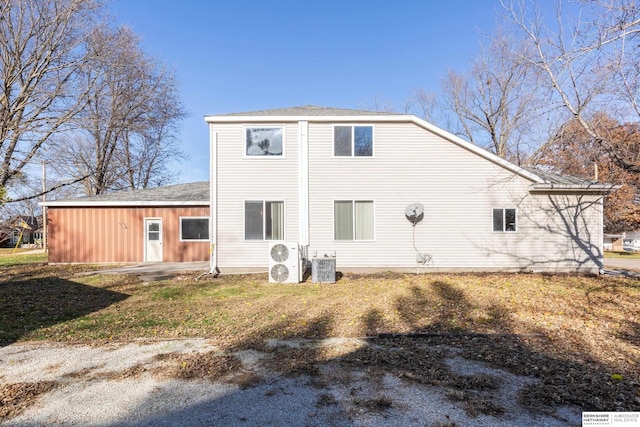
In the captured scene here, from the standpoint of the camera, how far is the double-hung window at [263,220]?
11.0 metres

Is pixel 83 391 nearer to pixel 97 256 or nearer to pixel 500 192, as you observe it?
pixel 500 192

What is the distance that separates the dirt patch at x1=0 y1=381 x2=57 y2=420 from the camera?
2947 millimetres

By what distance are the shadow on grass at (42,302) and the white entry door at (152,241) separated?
4.13 meters

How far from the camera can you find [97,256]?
47.0 feet

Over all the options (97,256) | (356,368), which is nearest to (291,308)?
(356,368)

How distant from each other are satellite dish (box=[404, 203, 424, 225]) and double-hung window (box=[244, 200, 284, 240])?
13.0ft

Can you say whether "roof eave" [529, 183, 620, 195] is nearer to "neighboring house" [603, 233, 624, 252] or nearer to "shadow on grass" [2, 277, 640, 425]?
"shadow on grass" [2, 277, 640, 425]

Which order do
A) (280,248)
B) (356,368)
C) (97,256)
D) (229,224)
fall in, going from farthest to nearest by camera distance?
(97,256) → (229,224) → (280,248) → (356,368)

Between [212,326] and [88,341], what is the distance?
166 cm

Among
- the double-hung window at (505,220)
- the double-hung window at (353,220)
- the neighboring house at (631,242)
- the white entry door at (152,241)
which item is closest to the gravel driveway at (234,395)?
the double-hung window at (353,220)

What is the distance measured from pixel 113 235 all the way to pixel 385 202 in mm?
11220

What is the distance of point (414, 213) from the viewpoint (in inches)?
423

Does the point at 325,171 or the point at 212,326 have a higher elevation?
the point at 325,171

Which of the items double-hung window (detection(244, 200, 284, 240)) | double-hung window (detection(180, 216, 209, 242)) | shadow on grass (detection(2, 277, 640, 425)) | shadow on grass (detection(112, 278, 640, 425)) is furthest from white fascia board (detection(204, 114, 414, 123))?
shadow on grass (detection(2, 277, 640, 425))
